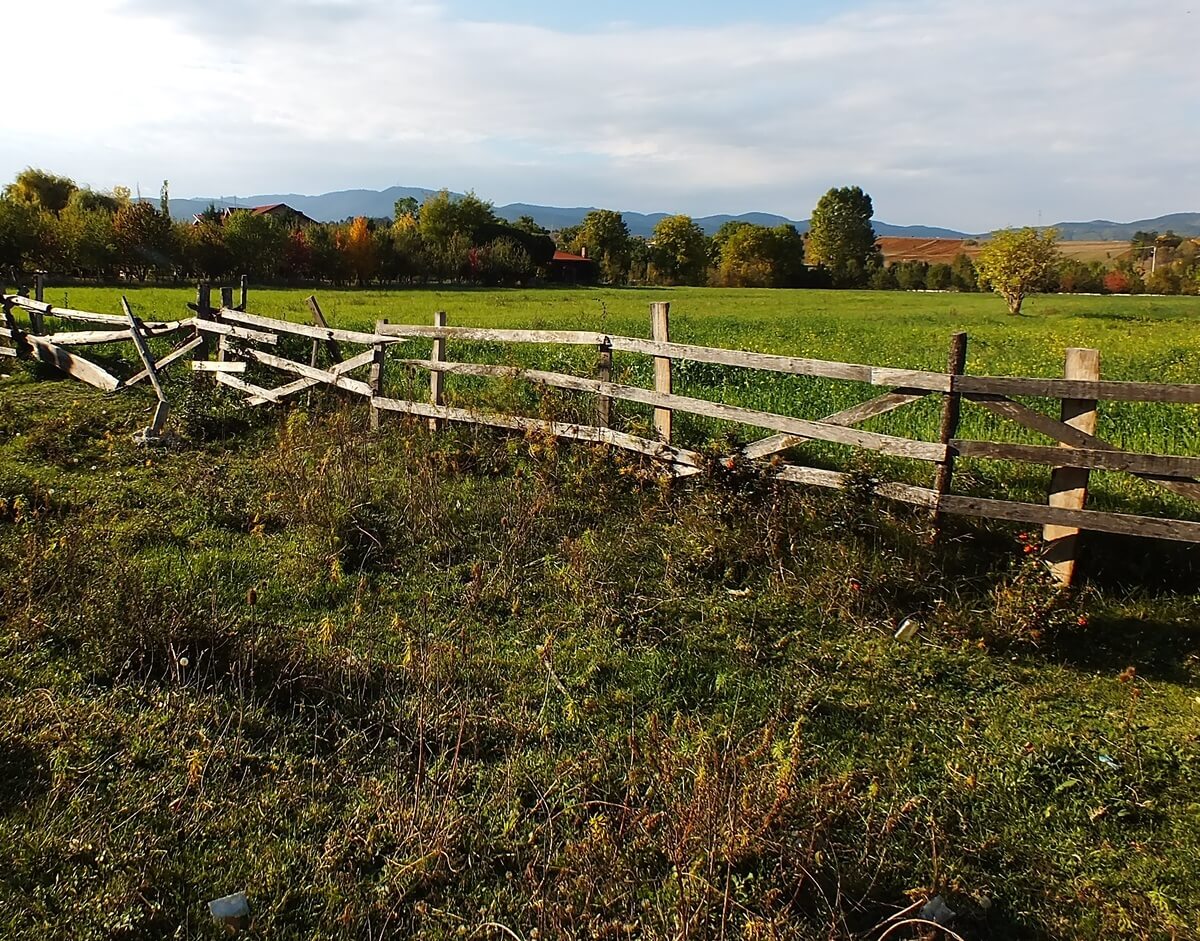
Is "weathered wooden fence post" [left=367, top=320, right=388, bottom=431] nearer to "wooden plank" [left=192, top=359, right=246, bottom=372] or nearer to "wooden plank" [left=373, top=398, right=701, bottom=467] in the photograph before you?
"wooden plank" [left=373, top=398, right=701, bottom=467]

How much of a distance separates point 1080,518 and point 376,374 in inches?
337

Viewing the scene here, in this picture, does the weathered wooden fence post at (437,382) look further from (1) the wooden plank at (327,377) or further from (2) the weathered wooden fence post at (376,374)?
(1) the wooden plank at (327,377)

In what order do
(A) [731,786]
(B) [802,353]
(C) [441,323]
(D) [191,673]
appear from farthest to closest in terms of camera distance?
1. (B) [802,353]
2. (C) [441,323]
3. (D) [191,673]
4. (A) [731,786]

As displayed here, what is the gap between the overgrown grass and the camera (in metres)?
3.46

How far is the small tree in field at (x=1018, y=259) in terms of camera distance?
40125 millimetres

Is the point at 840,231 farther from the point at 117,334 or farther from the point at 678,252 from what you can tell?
the point at 117,334

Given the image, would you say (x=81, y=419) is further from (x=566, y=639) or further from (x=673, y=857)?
(x=673, y=857)

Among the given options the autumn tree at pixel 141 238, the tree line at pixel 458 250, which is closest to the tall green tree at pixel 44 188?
the tree line at pixel 458 250

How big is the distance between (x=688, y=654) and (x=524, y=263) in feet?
229

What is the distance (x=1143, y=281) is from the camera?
74.4 meters

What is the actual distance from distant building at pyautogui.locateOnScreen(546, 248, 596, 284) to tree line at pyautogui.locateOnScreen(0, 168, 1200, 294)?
1261 millimetres

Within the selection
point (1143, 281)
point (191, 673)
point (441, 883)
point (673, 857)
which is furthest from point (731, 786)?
point (1143, 281)

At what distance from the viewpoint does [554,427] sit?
9.17 meters

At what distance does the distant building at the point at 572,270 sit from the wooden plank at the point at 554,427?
75.5m
